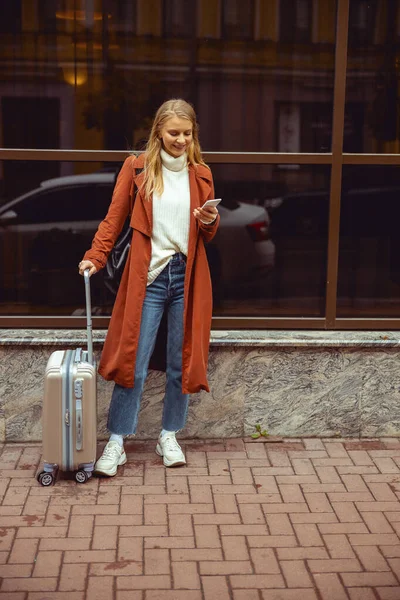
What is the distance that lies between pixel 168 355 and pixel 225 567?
4.74 ft

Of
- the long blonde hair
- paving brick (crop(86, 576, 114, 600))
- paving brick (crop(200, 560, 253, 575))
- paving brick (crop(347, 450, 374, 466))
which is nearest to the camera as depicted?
paving brick (crop(86, 576, 114, 600))

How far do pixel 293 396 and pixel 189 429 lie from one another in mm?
678

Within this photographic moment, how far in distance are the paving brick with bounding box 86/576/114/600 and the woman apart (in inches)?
42.9

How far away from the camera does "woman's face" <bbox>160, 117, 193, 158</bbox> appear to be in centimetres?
444

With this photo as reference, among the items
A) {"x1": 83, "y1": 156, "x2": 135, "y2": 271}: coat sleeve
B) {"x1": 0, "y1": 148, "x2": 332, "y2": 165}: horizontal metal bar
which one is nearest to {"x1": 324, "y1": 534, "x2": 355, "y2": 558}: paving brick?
{"x1": 83, "y1": 156, "x2": 135, "y2": 271}: coat sleeve

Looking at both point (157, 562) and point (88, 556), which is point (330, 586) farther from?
point (88, 556)

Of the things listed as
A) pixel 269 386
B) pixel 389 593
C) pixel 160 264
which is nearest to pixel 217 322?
pixel 269 386

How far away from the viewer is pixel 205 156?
5105 mm

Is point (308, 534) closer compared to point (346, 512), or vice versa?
point (308, 534)

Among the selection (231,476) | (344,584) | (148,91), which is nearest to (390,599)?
(344,584)

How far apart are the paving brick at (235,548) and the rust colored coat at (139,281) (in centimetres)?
99

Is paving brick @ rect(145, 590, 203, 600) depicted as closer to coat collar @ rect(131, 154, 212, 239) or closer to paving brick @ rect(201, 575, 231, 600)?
paving brick @ rect(201, 575, 231, 600)

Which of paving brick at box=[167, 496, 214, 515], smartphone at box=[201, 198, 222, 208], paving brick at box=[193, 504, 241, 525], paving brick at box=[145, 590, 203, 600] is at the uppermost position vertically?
smartphone at box=[201, 198, 222, 208]

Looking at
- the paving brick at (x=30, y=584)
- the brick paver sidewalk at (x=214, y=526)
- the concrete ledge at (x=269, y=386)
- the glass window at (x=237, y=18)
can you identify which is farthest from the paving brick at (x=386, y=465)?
the glass window at (x=237, y=18)
